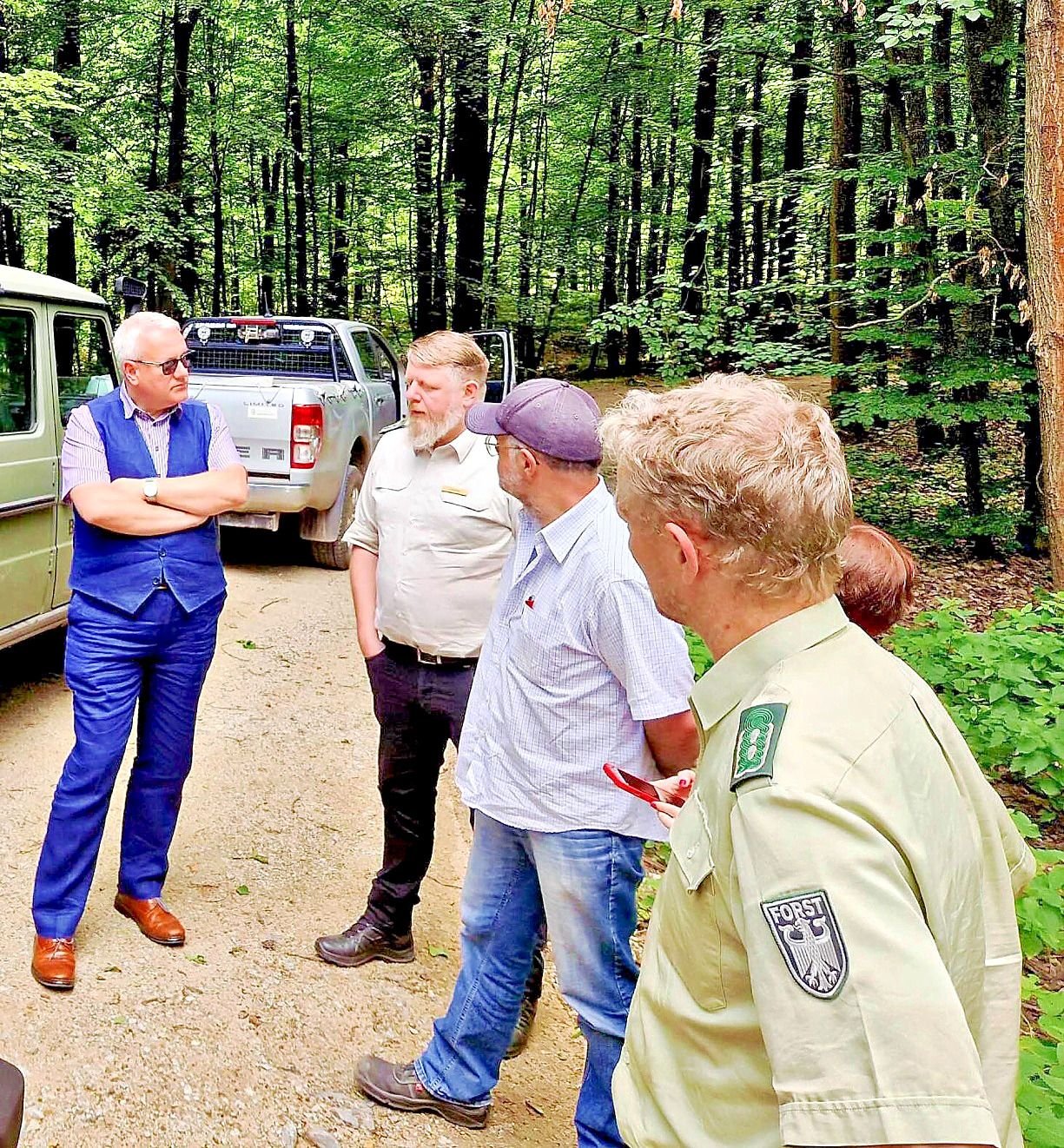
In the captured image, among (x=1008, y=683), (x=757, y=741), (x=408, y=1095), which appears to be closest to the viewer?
(x=757, y=741)

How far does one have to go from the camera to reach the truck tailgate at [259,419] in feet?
27.1

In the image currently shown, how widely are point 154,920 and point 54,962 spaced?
378 millimetres

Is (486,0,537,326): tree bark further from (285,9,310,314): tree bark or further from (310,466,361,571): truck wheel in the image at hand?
(310,466,361,571): truck wheel

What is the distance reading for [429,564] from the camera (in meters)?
3.31

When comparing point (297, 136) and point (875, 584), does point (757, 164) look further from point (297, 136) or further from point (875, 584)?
point (875, 584)

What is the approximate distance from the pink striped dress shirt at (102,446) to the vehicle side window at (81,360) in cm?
215

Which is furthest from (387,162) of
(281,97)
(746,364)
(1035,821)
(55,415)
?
(1035,821)

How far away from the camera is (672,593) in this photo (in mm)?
1401

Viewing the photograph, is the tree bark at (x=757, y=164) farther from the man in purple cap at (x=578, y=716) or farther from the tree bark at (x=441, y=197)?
the man in purple cap at (x=578, y=716)

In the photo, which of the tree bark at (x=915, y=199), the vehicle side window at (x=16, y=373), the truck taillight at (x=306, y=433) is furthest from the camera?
the tree bark at (x=915, y=199)

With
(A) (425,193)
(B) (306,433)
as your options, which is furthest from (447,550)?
(A) (425,193)

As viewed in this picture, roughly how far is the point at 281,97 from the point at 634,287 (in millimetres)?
9783

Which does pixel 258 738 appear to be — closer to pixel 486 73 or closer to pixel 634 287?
pixel 486 73

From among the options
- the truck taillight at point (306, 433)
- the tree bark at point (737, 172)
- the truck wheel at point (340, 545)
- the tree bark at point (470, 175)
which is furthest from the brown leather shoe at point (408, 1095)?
the tree bark at point (737, 172)
